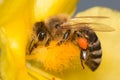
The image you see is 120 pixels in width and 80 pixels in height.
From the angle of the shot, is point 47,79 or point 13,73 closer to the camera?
point 13,73

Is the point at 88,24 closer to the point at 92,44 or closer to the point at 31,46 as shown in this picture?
the point at 92,44

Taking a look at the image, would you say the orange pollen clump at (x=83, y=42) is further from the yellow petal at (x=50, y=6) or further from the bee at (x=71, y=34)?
the yellow petal at (x=50, y=6)

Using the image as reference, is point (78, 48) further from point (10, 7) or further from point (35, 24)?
point (10, 7)

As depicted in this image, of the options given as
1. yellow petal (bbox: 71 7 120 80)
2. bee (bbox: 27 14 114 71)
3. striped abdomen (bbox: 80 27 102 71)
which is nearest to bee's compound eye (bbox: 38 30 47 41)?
bee (bbox: 27 14 114 71)

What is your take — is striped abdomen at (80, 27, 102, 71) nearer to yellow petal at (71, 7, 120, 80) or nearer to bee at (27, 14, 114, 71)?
bee at (27, 14, 114, 71)

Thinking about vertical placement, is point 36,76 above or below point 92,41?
below

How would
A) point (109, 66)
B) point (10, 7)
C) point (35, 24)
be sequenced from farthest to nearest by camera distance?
point (109, 66) → point (35, 24) → point (10, 7)

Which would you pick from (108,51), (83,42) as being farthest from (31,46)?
(108,51)

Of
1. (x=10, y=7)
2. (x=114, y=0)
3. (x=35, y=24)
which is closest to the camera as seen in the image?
(x=10, y=7)

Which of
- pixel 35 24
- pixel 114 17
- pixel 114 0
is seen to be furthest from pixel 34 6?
pixel 114 0

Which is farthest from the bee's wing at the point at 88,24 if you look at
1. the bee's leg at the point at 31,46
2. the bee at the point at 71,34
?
the bee's leg at the point at 31,46
